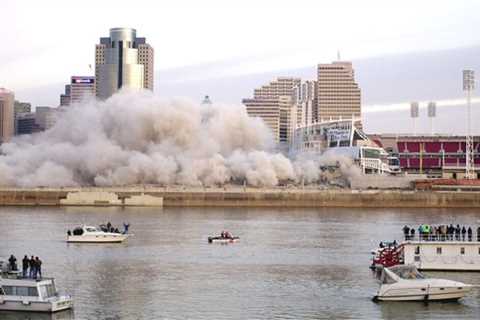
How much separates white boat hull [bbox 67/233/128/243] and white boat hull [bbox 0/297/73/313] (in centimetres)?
2402

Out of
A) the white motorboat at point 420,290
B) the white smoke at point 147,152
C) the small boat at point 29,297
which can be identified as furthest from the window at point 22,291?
the white smoke at point 147,152

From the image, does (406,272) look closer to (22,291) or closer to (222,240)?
(22,291)

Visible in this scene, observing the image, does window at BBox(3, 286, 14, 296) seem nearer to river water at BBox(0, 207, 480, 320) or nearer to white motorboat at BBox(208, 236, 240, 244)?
river water at BBox(0, 207, 480, 320)

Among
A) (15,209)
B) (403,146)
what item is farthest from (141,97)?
(403,146)

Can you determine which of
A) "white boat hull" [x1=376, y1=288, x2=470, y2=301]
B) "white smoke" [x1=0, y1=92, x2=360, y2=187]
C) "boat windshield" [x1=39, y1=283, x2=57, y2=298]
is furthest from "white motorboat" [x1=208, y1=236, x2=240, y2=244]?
"white smoke" [x1=0, y1=92, x2=360, y2=187]

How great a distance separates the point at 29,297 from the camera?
32.2 m

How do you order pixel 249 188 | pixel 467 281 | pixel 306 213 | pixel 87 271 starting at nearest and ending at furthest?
pixel 467 281 < pixel 87 271 < pixel 306 213 < pixel 249 188

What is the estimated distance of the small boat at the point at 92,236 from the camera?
2224 inches

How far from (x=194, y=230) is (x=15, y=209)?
114 ft

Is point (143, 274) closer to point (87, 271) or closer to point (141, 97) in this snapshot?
point (87, 271)

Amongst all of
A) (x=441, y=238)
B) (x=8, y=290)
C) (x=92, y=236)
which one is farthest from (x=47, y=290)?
(x=92, y=236)

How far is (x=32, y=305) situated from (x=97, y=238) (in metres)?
24.8

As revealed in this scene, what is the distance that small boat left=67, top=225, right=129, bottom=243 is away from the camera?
2224 inches

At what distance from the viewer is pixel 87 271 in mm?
42562
